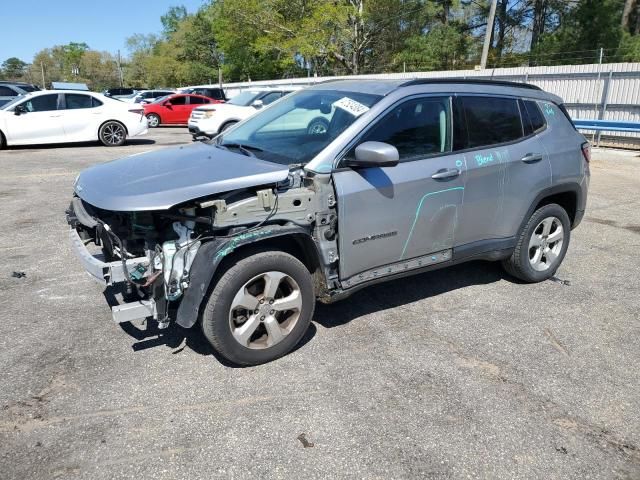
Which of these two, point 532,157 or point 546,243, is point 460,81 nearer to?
point 532,157

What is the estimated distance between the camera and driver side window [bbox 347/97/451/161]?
3852mm

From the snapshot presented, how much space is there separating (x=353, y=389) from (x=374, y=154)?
4.92 feet

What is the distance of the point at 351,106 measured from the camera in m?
3.96

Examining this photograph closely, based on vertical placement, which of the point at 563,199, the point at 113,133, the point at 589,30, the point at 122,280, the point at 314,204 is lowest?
the point at 122,280

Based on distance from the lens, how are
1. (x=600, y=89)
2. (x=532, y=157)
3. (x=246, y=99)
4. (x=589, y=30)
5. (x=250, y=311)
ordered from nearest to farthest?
(x=250, y=311) → (x=532, y=157) → (x=600, y=89) → (x=246, y=99) → (x=589, y=30)

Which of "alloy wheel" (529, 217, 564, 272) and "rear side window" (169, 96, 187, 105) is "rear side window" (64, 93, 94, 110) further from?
"alloy wheel" (529, 217, 564, 272)

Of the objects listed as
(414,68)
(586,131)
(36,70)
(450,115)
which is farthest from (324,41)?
(36,70)

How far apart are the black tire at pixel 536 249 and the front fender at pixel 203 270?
2.70 meters

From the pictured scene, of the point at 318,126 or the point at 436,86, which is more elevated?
the point at 436,86

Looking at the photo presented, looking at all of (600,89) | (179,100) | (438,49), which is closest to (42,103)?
(179,100)

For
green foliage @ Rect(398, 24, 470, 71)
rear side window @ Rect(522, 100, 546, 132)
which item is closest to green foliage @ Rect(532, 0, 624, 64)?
green foliage @ Rect(398, 24, 470, 71)

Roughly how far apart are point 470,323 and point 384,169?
1.46 metres

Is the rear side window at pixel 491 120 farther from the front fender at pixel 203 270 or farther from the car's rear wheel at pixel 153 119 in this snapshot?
the car's rear wheel at pixel 153 119

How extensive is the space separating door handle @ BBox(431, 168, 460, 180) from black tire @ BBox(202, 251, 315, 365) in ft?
4.12
